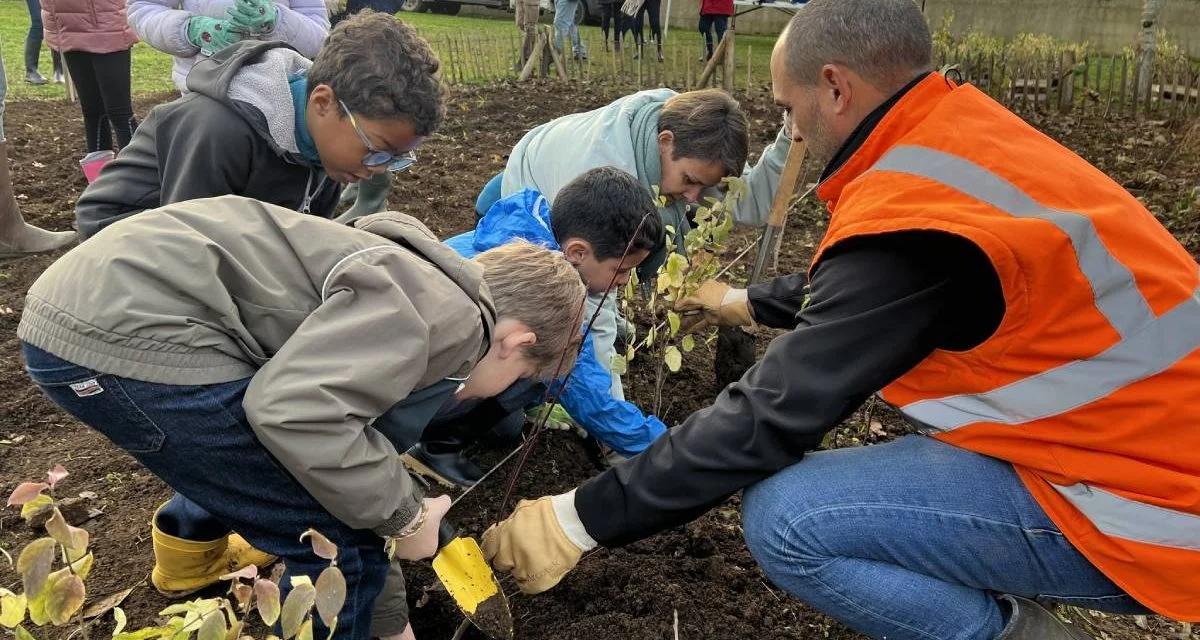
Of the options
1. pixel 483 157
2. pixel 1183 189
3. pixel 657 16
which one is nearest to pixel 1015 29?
pixel 657 16

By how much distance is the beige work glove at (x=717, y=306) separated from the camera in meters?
2.68

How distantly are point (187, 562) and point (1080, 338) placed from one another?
1.94 m

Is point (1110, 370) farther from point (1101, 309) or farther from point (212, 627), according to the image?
point (212, 627)

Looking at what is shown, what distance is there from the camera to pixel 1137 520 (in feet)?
4.89

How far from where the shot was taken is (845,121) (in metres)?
1.75

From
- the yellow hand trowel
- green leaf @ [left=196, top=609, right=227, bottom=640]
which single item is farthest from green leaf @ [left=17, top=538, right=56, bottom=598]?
the yellow hand trowel

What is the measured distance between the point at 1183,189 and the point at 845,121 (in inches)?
198

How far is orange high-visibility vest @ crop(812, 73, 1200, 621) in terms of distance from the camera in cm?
146

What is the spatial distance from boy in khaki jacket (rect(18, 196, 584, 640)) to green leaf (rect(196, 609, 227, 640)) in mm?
420

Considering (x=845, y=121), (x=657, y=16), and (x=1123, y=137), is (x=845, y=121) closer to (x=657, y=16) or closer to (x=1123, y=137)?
(x=1123, y=137)

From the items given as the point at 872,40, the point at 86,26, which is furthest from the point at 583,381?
the point at 86,26

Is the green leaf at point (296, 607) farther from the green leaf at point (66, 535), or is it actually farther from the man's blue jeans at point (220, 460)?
the man's blue jeans at point (220, 460)

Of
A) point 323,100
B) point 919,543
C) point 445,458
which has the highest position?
point 323,100

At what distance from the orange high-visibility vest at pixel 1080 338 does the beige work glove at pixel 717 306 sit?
109 cm
